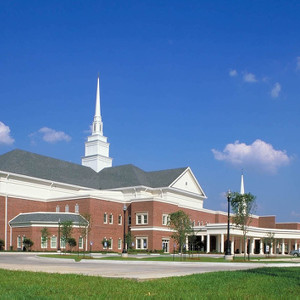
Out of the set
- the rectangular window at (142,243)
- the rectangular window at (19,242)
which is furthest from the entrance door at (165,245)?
the rectangular window at (19,242)

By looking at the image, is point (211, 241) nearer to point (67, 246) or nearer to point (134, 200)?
point (134, 200)

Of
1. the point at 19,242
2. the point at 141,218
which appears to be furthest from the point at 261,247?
the point at 19,242

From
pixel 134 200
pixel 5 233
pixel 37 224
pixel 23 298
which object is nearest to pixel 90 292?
pixel 23 298

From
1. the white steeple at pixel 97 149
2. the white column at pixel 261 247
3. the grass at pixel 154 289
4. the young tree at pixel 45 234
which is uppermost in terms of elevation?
the white steeple at pixel 97 149

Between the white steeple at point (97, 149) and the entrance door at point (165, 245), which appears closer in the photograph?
the entrance door at point (165, 245)

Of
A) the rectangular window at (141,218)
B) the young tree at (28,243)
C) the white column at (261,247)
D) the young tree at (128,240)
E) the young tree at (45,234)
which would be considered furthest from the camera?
the white column at (261,247)

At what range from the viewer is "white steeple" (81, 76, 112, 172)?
81938 millimetres

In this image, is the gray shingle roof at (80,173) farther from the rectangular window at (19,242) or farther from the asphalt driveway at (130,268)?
the asphalt driveway at (130,268)

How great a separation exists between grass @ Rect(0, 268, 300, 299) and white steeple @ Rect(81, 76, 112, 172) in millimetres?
66158

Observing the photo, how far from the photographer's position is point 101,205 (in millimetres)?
63875

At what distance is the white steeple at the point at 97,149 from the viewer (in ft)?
269

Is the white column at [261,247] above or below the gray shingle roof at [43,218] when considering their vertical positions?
below

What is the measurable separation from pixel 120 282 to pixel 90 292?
2.84 metres

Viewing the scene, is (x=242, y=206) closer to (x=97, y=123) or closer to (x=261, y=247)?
(x=261, y=247)
